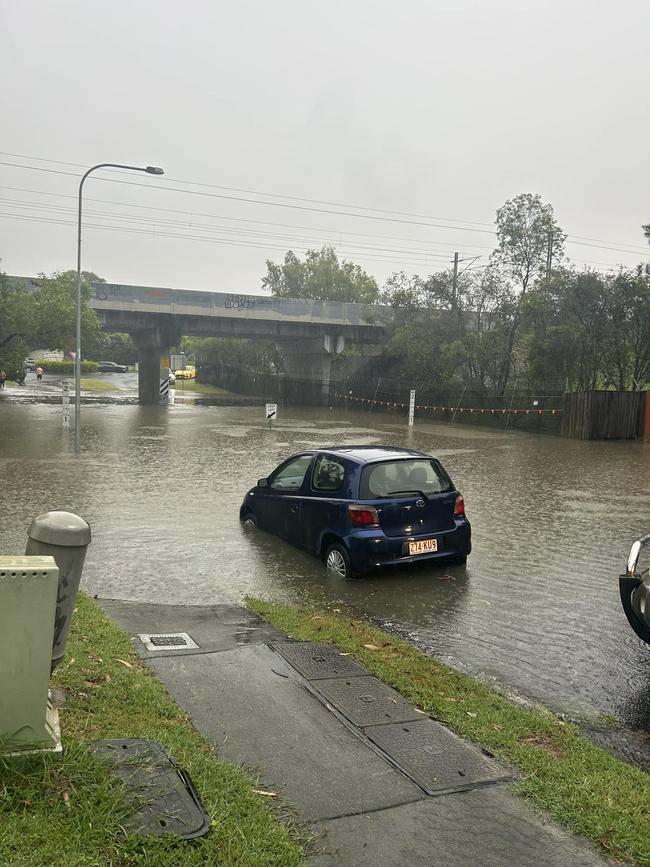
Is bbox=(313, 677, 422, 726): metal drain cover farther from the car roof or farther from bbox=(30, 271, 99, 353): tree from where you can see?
bbox=(30, 271, 99, 353): tree

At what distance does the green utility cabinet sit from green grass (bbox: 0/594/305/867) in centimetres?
13

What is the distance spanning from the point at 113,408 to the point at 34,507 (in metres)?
31.0

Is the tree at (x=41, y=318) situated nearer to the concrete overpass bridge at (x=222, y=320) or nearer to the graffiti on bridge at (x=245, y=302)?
the concrete overpass bridge at (x=222, y=320)

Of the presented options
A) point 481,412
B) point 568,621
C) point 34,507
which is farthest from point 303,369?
point 568,621

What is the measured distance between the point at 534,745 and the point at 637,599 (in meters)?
1.85

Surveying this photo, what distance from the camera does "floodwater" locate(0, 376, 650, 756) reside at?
6.54m

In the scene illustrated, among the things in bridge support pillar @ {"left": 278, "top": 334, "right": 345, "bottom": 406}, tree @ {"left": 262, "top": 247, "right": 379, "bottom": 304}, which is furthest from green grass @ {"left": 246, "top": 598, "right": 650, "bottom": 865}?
tree @ {"left": 262, "top": 247, "right": 379, "bottom": 304}

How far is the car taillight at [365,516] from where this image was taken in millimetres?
8664

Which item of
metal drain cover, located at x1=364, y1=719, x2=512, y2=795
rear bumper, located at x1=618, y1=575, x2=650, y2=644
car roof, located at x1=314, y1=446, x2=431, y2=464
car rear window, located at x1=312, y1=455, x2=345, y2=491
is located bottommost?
metal drain cover, located at x1=364, y1=719, x2=512, y2=795

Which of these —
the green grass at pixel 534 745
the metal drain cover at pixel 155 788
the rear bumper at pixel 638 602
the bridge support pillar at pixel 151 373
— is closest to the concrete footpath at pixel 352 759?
the green grass at pixel 534 745

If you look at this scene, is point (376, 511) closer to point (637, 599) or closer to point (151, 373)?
point (637, 599)

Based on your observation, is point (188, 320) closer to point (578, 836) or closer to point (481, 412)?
point (481, 412)

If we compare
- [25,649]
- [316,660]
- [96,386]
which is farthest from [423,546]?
[96,386]

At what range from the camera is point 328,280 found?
84.2 metres
